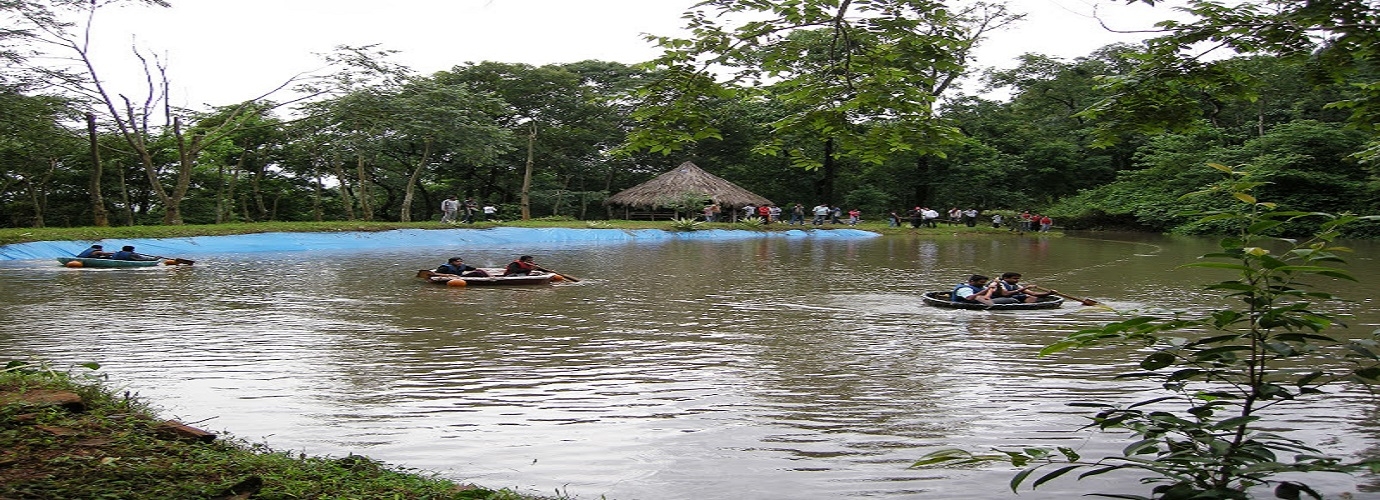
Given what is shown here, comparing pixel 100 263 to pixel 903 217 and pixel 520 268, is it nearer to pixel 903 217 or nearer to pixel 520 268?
pixel 520 268

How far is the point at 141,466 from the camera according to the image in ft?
15.5

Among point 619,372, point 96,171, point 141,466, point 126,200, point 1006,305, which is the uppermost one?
point 96,171

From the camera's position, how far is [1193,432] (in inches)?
137

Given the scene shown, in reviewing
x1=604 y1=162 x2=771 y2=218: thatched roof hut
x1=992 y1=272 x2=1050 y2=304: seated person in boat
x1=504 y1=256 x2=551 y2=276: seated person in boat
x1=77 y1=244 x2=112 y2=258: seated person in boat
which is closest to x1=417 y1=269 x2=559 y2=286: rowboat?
Result: x1=504 y1=256 x2=551 y2=276: seated person in boat

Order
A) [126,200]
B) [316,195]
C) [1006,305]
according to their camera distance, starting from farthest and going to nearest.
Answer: [316,195] < [126,200] < [1006,305]

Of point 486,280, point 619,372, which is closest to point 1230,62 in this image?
point 619,372

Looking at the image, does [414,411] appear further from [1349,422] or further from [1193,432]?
[1349,422]

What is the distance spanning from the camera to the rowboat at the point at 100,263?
67.4 ft

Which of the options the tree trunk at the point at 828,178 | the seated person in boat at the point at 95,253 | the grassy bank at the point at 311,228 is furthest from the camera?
the tree trunk at the point at 828,178

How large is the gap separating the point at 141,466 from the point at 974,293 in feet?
41.9

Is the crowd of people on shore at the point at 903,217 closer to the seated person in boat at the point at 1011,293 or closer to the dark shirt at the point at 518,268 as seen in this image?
the dark shirt at the point at 518,268

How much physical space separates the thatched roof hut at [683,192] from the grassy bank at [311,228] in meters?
3.20

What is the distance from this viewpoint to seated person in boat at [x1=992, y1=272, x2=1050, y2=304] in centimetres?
1503

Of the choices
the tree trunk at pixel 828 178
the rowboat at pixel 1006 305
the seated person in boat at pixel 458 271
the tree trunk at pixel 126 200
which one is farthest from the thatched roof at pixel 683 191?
the rowboat at pixel 1006 305
